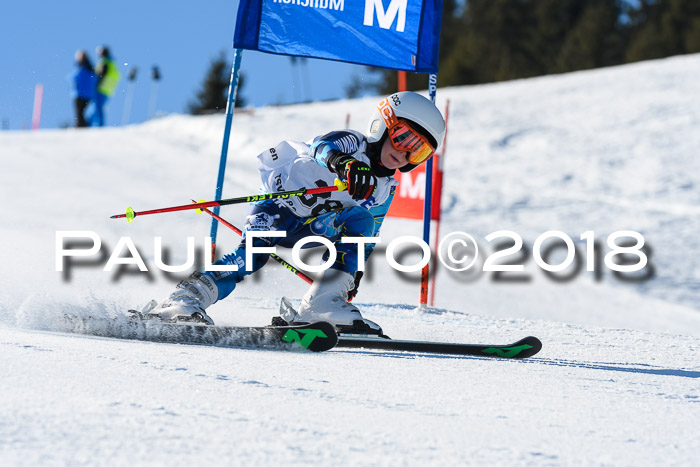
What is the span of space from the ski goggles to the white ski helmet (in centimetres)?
2

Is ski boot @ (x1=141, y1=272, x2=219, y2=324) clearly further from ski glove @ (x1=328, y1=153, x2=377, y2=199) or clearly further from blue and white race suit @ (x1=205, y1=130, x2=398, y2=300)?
ski glove @ (x1=328, y1=153, x2=377, y2=199)

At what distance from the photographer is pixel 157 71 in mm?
17547

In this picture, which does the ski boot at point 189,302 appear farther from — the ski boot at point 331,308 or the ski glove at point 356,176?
the ski glove at point 356,176

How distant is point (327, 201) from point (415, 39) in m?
1.63

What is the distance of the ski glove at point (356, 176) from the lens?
316 centimetres

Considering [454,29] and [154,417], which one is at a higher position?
[454,29]

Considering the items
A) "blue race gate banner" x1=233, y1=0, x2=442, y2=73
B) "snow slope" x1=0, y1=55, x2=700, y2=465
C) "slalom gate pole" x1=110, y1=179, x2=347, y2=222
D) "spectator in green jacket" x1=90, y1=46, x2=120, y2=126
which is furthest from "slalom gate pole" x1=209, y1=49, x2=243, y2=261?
"spectator in green jacket" x1=90, y1=46, x2=120, y2=126

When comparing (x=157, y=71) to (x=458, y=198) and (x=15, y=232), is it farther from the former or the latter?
(x=15, y=232)

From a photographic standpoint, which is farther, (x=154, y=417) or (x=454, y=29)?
(x=454, y=29)

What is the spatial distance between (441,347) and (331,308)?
46 cm

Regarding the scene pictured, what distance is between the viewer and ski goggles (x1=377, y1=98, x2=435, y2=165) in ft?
11.5

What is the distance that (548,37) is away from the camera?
43.0 m

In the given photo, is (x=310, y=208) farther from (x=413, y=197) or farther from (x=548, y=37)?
(x=548, y=37)

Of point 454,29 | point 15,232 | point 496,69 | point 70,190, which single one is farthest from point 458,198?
point 454,29
